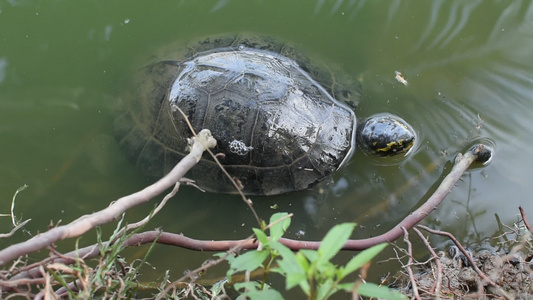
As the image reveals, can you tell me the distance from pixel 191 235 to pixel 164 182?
60.1 inches

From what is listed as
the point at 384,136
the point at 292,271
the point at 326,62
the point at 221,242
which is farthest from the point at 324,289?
the point at 326,62

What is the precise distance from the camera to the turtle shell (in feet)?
8.77

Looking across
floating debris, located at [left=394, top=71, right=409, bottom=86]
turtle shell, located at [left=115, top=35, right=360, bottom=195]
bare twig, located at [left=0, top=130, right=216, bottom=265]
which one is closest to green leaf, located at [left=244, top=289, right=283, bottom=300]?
bare twig, located at [left=0, top=130, right=216, bottom=265]

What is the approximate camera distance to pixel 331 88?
305 cm

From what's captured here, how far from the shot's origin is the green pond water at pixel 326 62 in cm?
306

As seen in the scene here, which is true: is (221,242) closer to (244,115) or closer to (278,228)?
(278,228)

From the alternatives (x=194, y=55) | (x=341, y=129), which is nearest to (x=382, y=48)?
(x=341, y=129)

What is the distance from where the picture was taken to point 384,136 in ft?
9.58

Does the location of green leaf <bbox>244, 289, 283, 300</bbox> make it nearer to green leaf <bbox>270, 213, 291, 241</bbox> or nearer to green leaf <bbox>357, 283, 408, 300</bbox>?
green leaf <bbox>270, 213, 291, 241</bbox>

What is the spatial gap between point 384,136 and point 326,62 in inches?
30.3

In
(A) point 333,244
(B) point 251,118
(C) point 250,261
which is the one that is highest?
(A) point 333,244

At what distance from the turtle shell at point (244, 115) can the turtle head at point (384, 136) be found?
0.12 m

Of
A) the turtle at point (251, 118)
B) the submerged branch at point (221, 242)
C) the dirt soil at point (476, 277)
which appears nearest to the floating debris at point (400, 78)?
the turtle at point (251, 118)

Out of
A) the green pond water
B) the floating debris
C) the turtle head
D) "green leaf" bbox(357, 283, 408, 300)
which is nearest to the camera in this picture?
"green leaf" bbox(357, 283, 408, 300)
